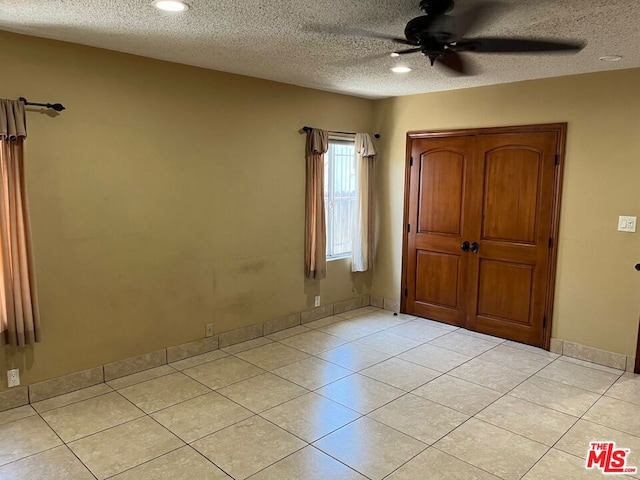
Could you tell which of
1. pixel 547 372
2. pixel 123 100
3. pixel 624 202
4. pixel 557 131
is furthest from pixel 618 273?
pixel 123 100

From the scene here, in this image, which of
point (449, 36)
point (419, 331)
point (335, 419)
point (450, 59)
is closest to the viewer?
point (449, 36)

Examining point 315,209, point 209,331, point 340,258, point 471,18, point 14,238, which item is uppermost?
point 471,18

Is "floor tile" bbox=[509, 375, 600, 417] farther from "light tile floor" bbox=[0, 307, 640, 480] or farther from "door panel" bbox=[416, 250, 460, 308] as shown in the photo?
"door panel" bbox=[416, 250, 460, 308]

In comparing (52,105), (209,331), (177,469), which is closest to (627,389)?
(177,469)

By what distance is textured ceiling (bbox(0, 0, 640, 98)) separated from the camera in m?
2.45

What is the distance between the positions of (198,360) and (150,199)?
4.71 feet

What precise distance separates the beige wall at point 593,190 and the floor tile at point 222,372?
2827 millimetres

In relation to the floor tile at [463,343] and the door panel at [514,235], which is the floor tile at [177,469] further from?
the door panel at [514,235]

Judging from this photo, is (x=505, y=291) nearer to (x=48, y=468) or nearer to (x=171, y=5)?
(x=171, y=5)

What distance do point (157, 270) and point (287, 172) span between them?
163 cm

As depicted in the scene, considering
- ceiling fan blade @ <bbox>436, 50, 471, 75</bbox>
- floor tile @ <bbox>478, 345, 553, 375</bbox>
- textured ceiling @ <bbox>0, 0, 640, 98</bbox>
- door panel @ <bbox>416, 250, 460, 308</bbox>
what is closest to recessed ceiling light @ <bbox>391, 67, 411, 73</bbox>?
textured ceiling @ <bbox>0, 0, 640, 98</bbox>

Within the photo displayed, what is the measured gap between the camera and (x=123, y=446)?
9.00ft

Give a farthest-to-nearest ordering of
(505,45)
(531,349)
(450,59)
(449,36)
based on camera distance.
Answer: (531,349) → (450,59) → (505,45) → (449,36)

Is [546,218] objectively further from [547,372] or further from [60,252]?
[60,252]
